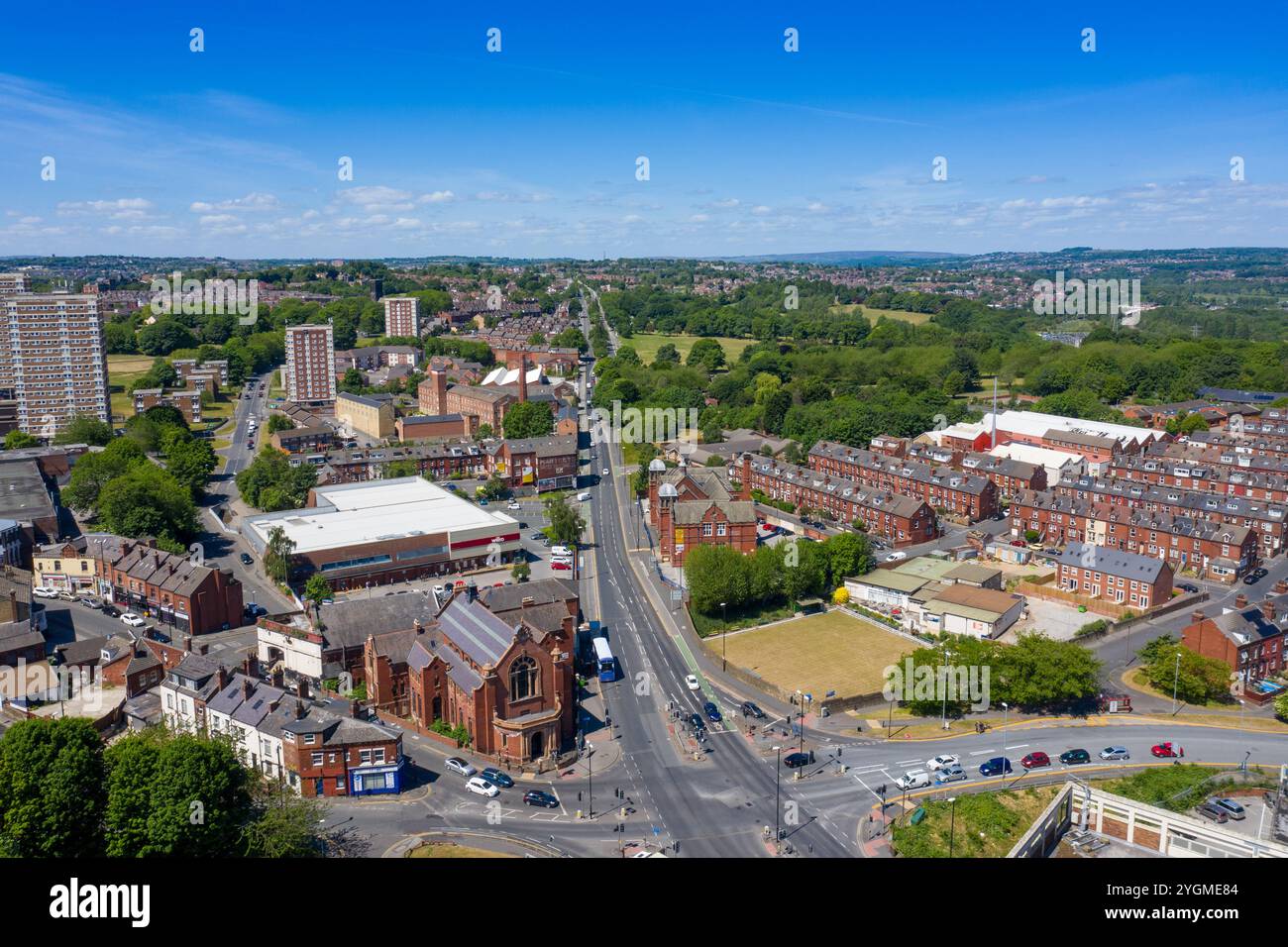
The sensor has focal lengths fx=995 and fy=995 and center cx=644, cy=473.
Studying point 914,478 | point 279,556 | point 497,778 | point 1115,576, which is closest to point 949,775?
point 497,778

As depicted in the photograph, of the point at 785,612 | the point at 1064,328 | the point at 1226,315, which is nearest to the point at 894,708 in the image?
the point at 785,612

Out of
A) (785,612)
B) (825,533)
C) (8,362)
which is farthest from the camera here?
(8,362)

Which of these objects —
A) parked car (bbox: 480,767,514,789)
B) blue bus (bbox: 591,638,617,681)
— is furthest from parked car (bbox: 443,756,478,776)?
blue bus (bbox: 591,638,617,681)

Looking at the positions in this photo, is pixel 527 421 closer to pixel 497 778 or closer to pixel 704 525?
pixel 704 525

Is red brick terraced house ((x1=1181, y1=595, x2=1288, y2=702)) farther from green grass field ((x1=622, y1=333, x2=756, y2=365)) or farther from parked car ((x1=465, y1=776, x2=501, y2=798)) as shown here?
green grass field ((x1=622, y1=333, x2=756, y2=365))

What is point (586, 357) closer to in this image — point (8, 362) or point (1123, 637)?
point (8, 362)

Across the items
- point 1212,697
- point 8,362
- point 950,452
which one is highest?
point 8,362
